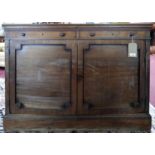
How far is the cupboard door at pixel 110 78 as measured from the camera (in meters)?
1.39

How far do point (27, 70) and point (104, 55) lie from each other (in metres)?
0.45

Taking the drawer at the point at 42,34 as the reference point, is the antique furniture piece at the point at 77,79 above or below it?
below

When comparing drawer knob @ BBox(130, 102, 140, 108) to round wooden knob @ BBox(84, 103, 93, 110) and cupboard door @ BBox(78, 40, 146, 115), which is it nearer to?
cupboard door @ BBox(78, 40, 146, 115)

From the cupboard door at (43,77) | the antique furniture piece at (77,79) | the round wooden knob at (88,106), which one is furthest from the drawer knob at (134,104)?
the cupboard door at (43,77)

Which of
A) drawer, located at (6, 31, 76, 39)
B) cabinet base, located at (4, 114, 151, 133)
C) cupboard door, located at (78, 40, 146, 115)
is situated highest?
drawer, located at (6, 31, 76, 39)

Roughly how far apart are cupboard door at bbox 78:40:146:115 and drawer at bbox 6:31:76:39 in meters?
0.08

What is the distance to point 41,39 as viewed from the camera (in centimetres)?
138

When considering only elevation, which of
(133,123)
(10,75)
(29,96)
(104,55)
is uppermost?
(104,55)

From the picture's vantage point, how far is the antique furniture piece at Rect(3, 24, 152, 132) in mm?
1373

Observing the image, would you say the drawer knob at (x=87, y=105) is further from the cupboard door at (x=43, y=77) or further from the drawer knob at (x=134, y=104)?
the drawer knob at (x=134, y=104)

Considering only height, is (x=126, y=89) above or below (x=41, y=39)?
below

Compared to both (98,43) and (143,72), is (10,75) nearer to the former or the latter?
(98,43)

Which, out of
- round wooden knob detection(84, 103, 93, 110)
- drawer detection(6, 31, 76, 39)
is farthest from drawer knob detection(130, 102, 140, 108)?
drawer detection(6, 31, 76, 39)
